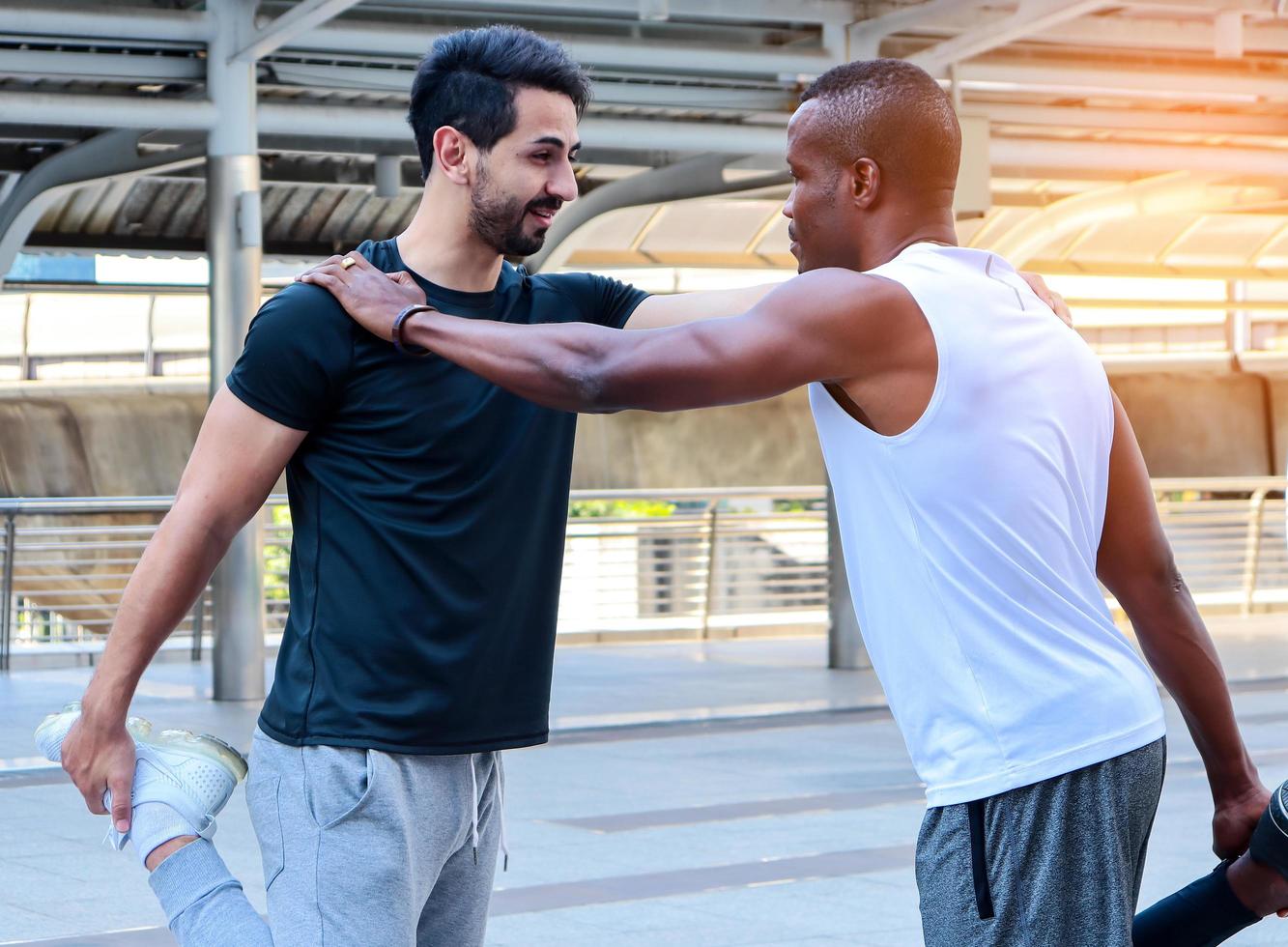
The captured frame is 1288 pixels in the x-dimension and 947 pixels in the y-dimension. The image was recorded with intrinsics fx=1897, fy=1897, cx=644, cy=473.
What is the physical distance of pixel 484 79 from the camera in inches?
103

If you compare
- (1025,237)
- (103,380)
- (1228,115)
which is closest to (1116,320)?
(1025,237)

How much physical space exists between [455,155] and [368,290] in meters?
0.28

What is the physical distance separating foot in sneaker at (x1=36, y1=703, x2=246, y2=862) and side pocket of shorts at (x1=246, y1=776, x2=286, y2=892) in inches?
1.7

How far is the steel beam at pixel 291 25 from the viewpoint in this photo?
10.1 meters

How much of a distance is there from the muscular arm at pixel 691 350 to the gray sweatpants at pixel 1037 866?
54 centimetres

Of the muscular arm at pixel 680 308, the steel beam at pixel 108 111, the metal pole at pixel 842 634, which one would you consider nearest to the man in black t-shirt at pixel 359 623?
the muscular arm at pixel 680 308

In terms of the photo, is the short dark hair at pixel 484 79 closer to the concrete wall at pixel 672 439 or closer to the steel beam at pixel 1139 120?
the steel beam at pixel 1139 120

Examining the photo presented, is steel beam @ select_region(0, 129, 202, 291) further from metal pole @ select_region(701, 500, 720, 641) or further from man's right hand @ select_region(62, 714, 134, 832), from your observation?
man's right hand @ select_region(62, 714, 134, 832)

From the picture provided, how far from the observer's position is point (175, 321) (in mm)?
23234

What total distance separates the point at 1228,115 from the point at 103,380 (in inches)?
528

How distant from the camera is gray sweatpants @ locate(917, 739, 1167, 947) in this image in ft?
7.16

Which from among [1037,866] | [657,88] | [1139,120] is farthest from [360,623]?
[1139,120]

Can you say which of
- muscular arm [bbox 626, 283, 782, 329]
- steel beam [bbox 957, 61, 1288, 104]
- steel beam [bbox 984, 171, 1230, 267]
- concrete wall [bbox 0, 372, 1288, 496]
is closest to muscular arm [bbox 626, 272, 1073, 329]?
muscular arm [bbox 626, 283, 782, 329]

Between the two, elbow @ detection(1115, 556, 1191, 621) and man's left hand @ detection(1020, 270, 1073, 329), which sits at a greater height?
man's left hand @ detection(1020, 270, 1073, 329)
